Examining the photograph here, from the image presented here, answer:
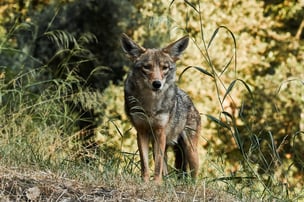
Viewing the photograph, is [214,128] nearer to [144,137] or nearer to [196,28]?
[196,28]

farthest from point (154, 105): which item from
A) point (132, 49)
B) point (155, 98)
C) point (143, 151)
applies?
point (132, 49)

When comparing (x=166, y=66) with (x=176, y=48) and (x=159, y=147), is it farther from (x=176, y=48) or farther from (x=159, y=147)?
(x=159, y=147)

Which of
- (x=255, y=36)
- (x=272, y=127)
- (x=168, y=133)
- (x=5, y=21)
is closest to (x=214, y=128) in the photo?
(x=272, y=127)

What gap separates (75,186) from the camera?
4.67m

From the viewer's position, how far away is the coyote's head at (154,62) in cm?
715

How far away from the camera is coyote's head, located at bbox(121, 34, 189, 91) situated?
715 cm

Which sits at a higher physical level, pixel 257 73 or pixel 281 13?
pixel 281 13

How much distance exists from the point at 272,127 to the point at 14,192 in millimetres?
12675

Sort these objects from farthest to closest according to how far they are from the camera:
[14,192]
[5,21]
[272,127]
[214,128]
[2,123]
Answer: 1. [272,127]
2. [214,128]
3. [5,21]
4. [2,123]
5. [14,192]

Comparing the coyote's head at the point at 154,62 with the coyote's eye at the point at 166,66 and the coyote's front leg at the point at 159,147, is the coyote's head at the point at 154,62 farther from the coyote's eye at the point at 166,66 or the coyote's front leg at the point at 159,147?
the coyote's front leg at the point at 159,147

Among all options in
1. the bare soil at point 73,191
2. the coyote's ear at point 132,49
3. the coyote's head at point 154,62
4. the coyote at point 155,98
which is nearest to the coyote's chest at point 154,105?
the coyote at point 155,98

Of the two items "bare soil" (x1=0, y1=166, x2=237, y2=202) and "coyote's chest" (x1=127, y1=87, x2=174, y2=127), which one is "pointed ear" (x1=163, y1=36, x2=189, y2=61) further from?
"bare soil" (x1=0, y1=166, x2=237, y2=202)

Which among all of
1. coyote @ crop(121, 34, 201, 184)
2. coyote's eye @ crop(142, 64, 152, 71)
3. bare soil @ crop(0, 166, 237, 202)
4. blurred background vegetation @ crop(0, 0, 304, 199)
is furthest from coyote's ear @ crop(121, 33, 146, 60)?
blurred background vegetation @ crop(0, 0, 304, 199)

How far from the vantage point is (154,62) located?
7.25 m
